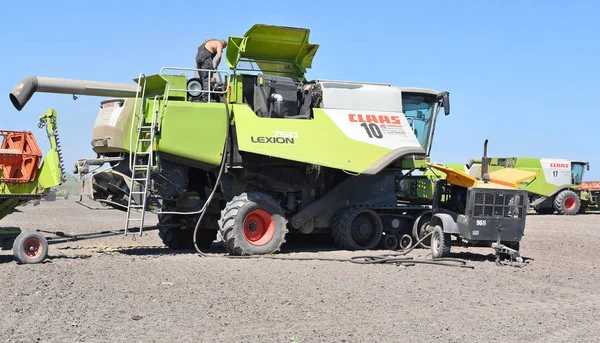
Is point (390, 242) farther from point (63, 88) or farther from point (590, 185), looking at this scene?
point (590, 185)

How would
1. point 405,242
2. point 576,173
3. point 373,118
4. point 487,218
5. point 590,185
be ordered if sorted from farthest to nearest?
1. point 590,185
2. point 576,173
3. point 405,242
4. point 373,118
5. point 487,218

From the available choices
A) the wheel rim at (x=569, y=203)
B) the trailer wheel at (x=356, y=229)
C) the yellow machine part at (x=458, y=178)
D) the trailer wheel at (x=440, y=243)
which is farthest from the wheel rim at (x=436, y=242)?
the wheel rim at (x=569, y=203)

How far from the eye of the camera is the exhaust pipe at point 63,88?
13.3m

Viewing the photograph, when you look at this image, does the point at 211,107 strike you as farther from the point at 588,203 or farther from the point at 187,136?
the point at 588,203

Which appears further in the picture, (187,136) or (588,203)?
(588,203)

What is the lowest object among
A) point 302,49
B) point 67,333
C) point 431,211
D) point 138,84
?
point 67,333

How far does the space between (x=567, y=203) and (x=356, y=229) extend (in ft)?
69.8

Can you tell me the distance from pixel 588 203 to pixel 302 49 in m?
24.0

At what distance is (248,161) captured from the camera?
14.3 metres

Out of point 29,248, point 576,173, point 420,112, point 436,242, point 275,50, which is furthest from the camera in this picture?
point 576,173

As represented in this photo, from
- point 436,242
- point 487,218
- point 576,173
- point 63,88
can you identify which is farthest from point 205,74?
point 576,173

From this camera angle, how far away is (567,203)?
33.5 m

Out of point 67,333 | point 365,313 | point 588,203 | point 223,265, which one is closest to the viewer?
point 67,333

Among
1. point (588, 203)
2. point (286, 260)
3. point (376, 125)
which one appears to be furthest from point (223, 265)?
point (588, 203)
